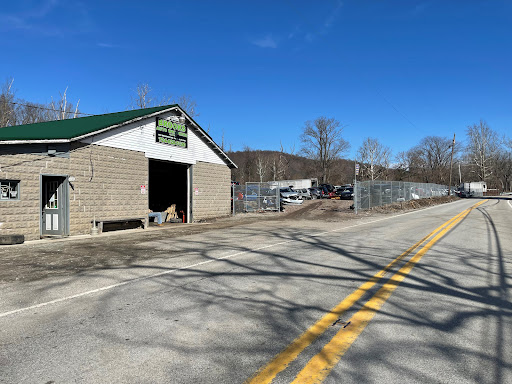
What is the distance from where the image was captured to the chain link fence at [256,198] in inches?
1009

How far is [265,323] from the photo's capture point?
3.99m

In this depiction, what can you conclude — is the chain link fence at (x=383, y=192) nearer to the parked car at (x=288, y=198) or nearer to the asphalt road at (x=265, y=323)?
the parked car at (x=288, y=198)

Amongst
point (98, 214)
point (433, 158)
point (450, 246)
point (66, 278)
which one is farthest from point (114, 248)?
point (433, 158)

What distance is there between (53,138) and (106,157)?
2506 millimetres

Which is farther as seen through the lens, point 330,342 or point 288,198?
point 288,198

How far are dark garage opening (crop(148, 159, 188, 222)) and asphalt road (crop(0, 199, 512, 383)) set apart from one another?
53.3 ft

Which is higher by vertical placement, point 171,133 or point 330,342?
point 171,133

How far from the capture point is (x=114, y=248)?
10.2m

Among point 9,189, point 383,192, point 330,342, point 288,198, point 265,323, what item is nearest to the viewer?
point 330,342

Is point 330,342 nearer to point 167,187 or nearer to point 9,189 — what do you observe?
point 9,189

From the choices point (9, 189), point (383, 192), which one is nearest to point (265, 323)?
point (9, 189)

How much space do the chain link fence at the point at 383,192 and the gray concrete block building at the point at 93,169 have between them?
10.5 m

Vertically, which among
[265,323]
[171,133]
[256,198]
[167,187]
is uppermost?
[171,133]

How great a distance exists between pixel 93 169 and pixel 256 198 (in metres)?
13.8
